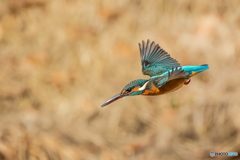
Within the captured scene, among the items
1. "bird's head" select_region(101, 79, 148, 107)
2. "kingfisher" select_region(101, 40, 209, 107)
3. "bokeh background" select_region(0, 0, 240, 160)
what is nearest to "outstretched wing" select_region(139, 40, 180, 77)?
"kingfisher" select_region(101, 40, 209, 107)

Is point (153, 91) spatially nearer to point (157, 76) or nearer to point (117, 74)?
point (157, 76)

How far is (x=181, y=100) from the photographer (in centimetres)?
461

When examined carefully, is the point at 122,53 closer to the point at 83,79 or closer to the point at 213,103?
the point at 83,79

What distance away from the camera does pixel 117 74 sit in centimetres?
449

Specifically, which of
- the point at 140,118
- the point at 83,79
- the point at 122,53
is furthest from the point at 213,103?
the point at 83,79

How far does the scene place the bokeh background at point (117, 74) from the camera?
420cm

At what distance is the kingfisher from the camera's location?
3.04ft

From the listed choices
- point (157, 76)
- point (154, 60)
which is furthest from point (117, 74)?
point (157, 76)

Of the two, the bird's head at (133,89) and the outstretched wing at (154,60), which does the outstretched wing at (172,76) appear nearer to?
the bird's head at (133,89)

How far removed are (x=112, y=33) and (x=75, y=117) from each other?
1.01 m

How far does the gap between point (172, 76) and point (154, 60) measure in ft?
1.41

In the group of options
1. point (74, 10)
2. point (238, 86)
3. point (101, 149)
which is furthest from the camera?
point (74, 10)

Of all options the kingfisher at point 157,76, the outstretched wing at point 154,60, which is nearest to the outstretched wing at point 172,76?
the kingfisher at point 157,76

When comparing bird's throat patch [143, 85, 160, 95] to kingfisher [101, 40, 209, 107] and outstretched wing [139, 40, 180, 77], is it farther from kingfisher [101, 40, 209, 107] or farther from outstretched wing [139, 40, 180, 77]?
outstretched wing [139, 40, 180, 77]
